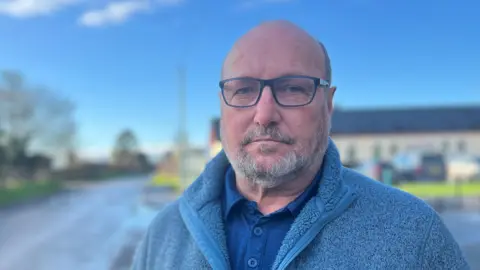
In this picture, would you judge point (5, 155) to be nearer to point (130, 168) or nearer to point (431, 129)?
point (130, 168)

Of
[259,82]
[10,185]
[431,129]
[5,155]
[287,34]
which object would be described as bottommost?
[431,129]

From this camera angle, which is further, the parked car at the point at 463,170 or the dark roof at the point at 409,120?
the dark roof at the point at 409,120

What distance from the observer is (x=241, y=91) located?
1.06 meters

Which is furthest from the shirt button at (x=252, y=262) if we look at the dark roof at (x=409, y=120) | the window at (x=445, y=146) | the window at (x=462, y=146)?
the window at (x=462, y=146)

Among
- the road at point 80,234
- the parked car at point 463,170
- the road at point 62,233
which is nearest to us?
the road at point 80,234

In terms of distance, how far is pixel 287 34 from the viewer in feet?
3.47

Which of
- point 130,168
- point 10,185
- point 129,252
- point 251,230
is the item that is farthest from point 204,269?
point 130,168

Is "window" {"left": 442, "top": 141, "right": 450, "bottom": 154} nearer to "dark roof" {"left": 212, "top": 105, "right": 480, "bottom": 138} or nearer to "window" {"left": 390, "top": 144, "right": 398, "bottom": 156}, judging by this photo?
"dark roof" {"left": 212, "top": 105, "right": 480, "bottom": 138}

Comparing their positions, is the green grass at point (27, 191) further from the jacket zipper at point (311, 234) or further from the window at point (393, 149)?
the window at point (393, 149)

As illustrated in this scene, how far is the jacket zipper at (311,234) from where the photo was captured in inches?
38.7

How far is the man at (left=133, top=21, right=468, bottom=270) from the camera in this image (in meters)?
0.99

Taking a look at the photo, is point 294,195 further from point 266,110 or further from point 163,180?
point 163,180

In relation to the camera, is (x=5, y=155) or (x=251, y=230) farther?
(x=5, y=155)

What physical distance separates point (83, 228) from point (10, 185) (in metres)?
7.08
